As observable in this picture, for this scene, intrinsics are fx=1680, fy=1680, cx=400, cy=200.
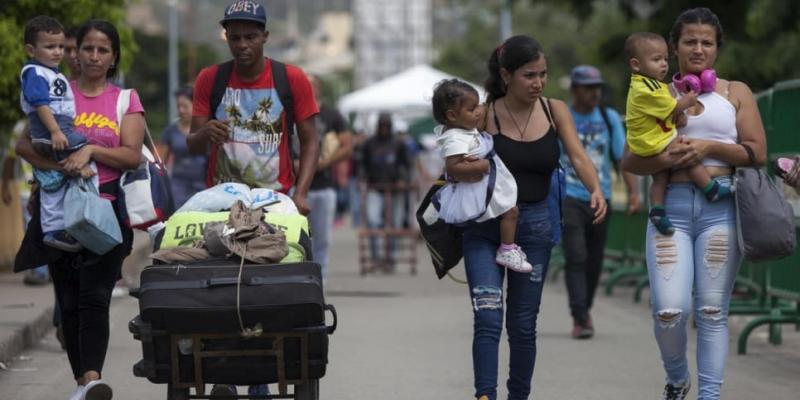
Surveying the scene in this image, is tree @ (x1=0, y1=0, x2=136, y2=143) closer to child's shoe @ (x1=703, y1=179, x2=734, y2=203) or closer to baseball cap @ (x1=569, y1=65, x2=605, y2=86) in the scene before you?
baseball cap @ (x1=569, y1=65, x2=605, y2=86)

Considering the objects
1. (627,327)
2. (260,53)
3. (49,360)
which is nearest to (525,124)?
(260,53)

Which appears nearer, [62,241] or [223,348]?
[223,348]

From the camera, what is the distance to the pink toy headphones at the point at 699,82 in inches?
279

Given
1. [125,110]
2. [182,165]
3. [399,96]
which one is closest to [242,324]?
[125,110]

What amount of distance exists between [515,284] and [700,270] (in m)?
0.82

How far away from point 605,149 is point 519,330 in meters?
4.79

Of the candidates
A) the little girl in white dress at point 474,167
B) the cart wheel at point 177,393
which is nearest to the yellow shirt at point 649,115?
the little girl in white dress at point 474,167

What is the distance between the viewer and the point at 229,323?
20.5 feet

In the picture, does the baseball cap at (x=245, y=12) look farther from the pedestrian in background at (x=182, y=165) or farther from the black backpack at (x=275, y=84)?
the pedestrian in background at (x=182, y=165)

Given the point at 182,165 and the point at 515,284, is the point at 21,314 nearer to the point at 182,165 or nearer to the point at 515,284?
the point at 182,165

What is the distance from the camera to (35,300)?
12922 mm

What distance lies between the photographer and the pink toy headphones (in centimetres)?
708

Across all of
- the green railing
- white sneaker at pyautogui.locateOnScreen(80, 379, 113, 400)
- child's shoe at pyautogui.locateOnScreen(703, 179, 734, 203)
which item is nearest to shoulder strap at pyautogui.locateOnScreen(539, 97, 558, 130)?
child's shoe at pyautogui.locateOnScreen(703, 179, 734, 203)

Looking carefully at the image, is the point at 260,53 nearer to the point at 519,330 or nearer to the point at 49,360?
the point at 519,330
